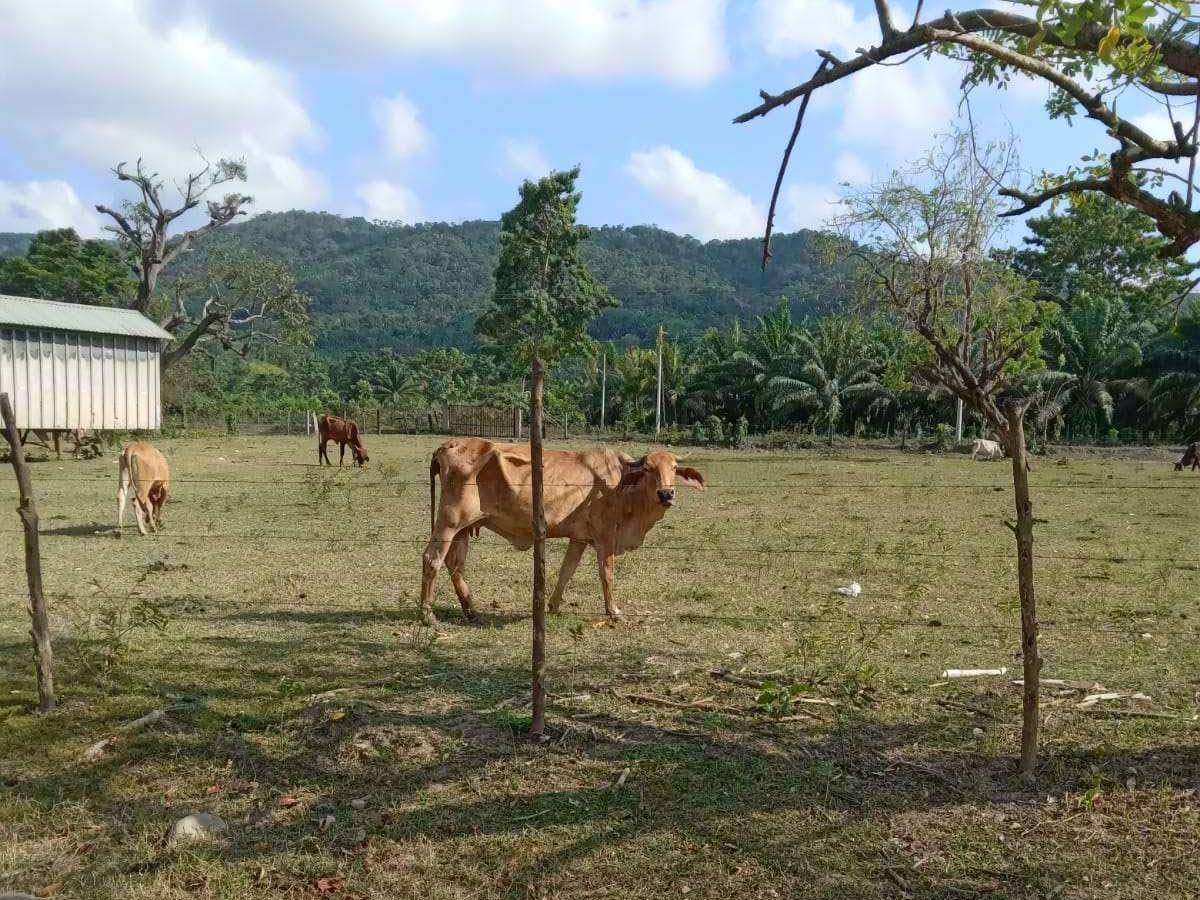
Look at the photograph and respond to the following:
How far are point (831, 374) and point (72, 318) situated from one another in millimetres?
28907

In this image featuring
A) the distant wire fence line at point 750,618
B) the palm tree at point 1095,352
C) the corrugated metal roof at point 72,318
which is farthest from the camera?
the palm tree at point 1095,352

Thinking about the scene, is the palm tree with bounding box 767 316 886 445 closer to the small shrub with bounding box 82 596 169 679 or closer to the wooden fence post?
the small shrub with bounding box 82 596 169 679

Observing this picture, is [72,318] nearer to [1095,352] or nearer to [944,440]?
[944,440]

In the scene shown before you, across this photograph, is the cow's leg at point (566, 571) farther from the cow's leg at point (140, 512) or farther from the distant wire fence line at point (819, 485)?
the distant wire fence line at point (819, 485)

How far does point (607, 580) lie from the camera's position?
28.9ft

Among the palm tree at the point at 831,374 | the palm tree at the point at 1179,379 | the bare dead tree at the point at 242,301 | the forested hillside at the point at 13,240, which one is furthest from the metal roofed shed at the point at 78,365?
the forested hillside at the point at 13,240

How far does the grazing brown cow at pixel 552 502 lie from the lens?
876 cm

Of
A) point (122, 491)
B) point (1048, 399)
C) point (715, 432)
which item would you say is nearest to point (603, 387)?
point (715, 432)

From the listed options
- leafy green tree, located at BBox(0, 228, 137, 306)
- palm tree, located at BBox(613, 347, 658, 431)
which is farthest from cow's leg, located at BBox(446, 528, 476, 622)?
leafy green tree, located at BBox(0, 228, 137, 306)

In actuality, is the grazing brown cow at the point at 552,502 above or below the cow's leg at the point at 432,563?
above

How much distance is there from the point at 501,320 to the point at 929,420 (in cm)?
2202

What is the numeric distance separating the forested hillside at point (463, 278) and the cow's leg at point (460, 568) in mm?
90590

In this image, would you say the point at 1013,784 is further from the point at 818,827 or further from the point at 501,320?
the point at 501,320

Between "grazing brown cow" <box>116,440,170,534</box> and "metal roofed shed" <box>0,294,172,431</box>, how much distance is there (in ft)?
50.0
